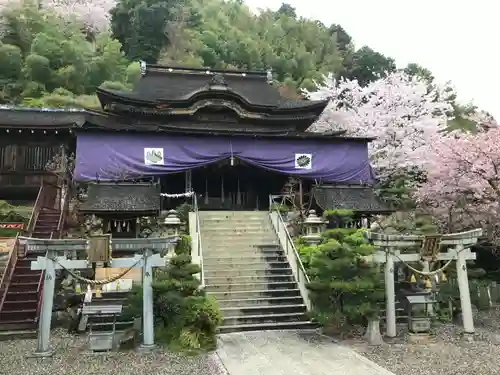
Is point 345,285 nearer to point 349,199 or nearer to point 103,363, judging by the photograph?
point 103,363

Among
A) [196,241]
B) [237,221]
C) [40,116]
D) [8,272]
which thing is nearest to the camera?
[8,272]

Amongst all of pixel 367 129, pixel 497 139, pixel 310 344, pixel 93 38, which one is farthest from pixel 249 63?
pixel 310 344

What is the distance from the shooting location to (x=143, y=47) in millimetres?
45719

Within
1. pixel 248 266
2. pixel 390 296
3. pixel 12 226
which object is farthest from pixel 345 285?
pixel 12 226

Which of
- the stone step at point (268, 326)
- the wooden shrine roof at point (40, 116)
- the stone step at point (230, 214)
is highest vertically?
the wooden shrine roof at point (40, 116)

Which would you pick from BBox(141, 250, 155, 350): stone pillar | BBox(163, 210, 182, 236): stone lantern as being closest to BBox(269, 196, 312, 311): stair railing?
BBox(163, 210, 182, 236): stone lantern

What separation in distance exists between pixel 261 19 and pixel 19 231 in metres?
53.6

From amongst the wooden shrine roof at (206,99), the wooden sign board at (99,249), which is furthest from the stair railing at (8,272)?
the wooden shrine roof at (206,99)

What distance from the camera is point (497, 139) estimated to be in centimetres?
1520

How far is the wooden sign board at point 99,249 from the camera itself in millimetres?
8609

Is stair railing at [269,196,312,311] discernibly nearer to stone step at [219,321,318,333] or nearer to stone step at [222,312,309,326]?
stone step at [222,312,309,326]

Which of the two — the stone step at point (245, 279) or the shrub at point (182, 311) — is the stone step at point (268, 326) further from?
the stone step at point (245, 279)

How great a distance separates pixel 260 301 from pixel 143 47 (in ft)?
134

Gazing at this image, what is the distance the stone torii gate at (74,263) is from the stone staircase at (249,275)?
85.3 inches
